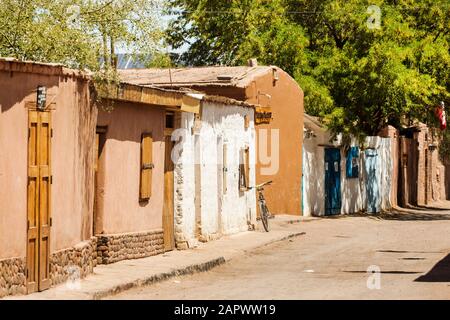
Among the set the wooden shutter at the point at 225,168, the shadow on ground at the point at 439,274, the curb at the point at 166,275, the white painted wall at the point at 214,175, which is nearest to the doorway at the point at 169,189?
the white painted wall at the point at 214,175

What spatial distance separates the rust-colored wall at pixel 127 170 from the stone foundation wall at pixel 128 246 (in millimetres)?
137

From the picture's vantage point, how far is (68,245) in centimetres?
1603

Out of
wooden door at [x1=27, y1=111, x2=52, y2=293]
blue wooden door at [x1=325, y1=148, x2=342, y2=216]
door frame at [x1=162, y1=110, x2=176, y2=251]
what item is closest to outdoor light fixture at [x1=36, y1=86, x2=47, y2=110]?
wooden door at [x1=27, y1=111, x2=52, y2=293]

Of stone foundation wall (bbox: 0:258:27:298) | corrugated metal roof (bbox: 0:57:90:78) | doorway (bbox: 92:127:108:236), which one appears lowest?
stone foundation wall (bbox: 0:258:27:298)

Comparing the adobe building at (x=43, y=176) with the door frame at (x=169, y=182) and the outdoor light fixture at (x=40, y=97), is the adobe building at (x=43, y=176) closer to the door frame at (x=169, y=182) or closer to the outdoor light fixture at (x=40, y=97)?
the outdoor light fixture at (x=40, y=97)

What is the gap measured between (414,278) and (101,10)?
23.1ft

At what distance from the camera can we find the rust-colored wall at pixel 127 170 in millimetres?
18594

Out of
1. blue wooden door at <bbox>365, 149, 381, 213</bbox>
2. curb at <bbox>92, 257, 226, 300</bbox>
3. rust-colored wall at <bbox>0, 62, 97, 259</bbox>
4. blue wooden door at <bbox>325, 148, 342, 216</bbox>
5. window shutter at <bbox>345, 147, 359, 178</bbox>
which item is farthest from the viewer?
blue wooden door at <bbox>365, 149, 381, 213</bbox>

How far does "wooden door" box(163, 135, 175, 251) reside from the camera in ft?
70.7

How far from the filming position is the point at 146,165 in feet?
66.6

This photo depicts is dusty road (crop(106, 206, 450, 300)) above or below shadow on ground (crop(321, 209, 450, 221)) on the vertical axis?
below

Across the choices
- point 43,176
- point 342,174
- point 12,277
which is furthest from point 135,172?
point 342,174

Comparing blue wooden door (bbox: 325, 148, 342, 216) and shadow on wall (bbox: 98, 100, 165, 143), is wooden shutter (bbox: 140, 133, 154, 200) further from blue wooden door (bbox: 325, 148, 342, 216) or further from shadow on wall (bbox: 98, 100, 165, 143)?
blue wooden door (bbox: 325, 148, 342, 216)
